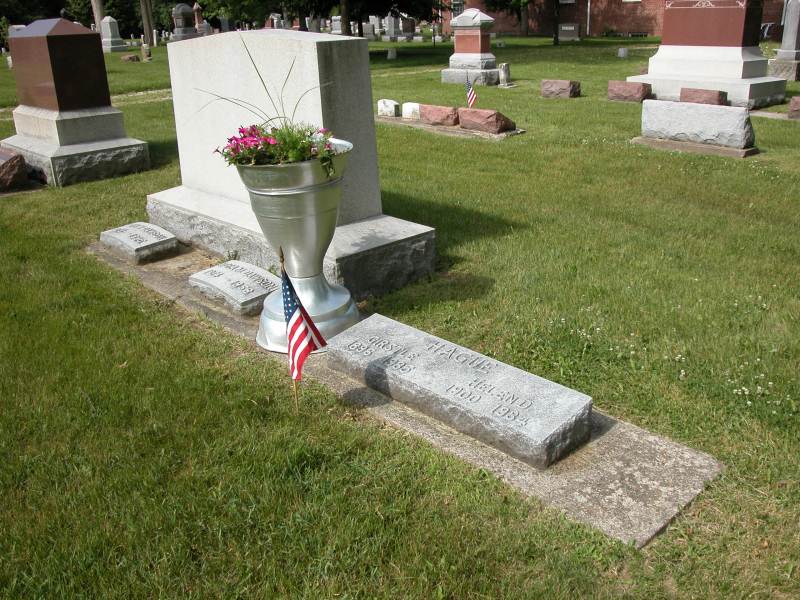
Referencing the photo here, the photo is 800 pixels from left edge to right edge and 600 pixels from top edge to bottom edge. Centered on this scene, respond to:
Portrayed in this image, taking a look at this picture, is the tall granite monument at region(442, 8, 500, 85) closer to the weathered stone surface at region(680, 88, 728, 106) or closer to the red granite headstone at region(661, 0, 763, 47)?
the red granite headstone at region(661, 0, 763, 47)

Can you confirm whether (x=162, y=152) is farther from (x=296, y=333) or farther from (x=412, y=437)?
(x=412, y=437)

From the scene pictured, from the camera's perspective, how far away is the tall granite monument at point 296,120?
206 inches

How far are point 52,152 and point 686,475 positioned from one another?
29.2ft

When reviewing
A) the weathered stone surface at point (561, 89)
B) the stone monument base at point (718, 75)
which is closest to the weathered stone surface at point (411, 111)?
the weathered stone surface at point (561, 89)

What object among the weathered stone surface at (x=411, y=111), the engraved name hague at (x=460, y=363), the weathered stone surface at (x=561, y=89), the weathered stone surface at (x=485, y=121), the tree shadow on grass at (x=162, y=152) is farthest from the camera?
→ the weathered stone surface at (x=561, y=89)

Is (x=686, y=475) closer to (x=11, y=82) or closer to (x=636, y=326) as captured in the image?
(x=636, y=326)

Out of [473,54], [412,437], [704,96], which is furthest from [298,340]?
[473,54]

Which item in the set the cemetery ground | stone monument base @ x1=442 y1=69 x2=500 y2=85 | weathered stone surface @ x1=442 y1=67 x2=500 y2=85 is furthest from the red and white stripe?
stone monument base @ x1=442 y1=69 x2=500 y2=85

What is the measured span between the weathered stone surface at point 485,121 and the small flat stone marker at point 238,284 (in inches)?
270

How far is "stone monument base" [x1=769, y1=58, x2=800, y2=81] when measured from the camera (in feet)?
54.1

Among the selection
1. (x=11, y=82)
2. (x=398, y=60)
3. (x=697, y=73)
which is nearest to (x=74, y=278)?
(x=697, y=73)

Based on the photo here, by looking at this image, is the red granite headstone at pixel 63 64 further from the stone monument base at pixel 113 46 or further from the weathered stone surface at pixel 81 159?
the stone monument base at pixel 113 46

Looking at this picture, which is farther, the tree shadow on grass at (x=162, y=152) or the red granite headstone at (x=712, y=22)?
the red granite headstone at (x=712, y=22)

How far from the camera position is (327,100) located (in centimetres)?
520
